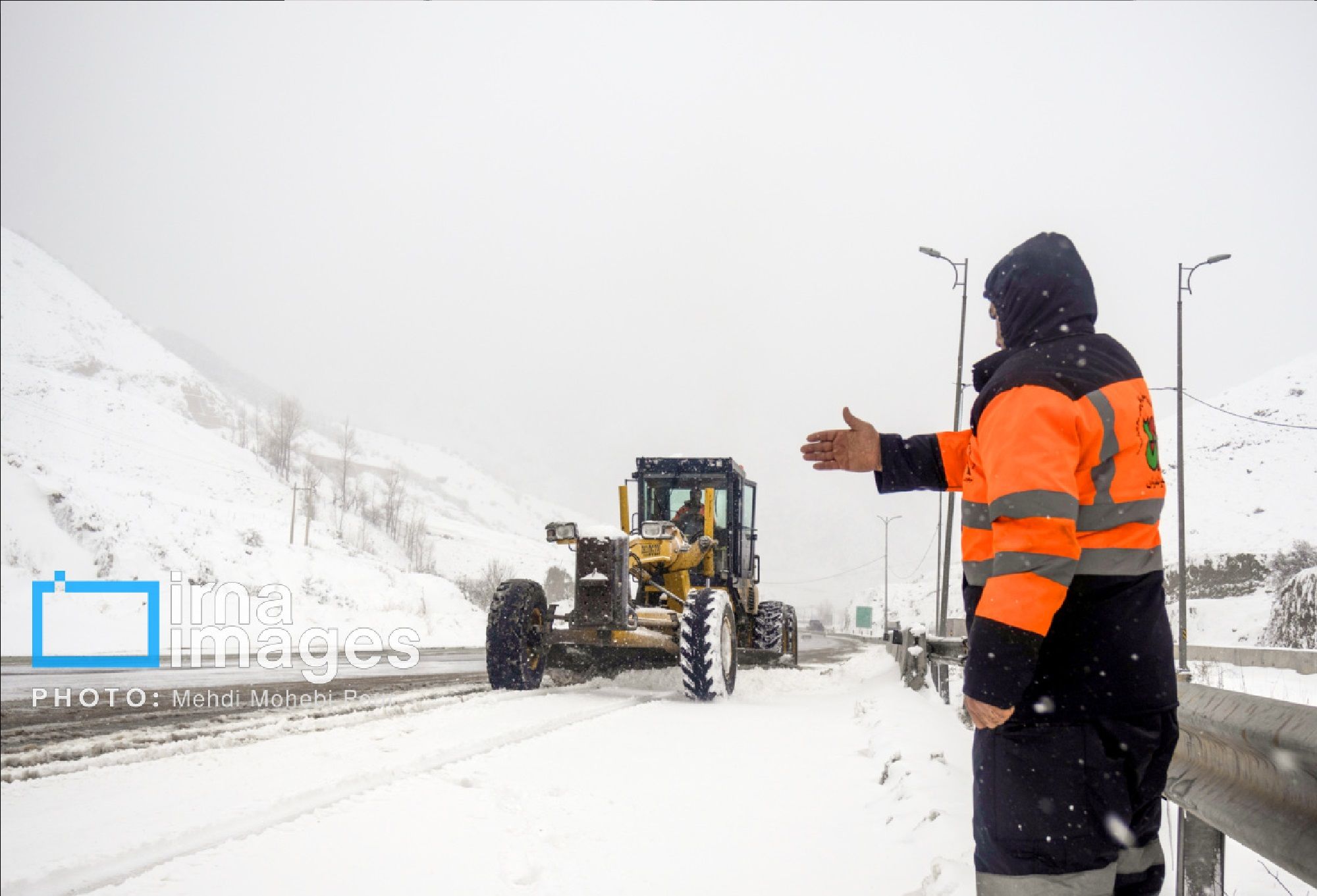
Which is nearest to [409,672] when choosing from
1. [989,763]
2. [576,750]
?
[576,750]

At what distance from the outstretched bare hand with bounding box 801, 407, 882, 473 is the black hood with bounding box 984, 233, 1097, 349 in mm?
655

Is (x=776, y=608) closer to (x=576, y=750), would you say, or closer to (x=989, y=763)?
(x=576, y=750)

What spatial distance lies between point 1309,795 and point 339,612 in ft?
79.5

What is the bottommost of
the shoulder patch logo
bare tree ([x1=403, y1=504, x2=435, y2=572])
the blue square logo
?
bare tree ([x1=403, y1=504, x2=435, y2=572])

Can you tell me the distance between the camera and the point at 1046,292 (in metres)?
2.69

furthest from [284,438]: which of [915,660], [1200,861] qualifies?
[1200,861]

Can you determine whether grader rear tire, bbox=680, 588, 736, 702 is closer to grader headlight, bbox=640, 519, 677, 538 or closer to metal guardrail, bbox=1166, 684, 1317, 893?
grader headlight, bbox=640, 519, 677, 538

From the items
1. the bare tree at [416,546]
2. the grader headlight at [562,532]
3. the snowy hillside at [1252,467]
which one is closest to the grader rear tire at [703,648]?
the grader headlight at [562,532]

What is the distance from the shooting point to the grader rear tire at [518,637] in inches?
356

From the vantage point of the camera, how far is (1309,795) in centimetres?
243

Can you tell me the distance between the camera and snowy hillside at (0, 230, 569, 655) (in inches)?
80.4

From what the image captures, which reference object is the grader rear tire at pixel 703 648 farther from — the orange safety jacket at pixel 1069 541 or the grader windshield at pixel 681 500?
the orange safety jacket at pixel 1069 541

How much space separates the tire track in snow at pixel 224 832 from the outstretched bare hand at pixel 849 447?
2.60 metres

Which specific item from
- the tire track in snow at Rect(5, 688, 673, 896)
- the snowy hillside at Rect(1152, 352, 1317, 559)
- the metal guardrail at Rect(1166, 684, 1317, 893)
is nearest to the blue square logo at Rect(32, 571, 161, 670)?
the tire track in snow at Rect(5, 688, 673, 896)
